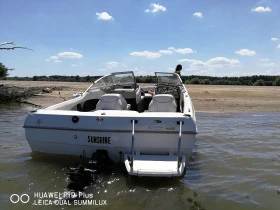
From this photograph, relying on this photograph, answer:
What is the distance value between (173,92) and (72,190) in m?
5.34

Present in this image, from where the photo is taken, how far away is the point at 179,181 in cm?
537

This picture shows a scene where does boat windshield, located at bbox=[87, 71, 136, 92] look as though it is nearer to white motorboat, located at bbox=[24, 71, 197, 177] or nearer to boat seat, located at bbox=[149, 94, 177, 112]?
boat seat, located at bbox=[149, 94, 177, 112]

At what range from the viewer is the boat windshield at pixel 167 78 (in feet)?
30.9

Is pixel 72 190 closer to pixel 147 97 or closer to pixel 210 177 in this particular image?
pixel 210 177

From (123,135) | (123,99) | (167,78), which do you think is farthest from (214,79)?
(123,135)

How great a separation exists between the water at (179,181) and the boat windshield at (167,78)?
228cm

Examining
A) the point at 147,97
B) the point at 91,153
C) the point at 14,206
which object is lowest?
the point at 14,206

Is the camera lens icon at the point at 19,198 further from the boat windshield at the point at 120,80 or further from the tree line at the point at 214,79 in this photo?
the tree line at the point at 214,79

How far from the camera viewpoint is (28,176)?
5.49 meters

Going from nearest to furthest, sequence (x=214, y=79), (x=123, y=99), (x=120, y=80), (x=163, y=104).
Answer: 1. (x=163, y=104)
2. (x=123, y=99)
3. (x=120, y=80)
4. (x=214, y=79)

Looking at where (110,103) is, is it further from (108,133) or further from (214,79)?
(214,79)

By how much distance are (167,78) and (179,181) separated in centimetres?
474

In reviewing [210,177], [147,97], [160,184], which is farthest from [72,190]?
[147,97]

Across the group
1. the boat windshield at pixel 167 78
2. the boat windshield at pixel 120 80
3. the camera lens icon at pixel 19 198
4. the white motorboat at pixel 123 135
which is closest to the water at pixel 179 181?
the camera lens icon at pixel 19 198
